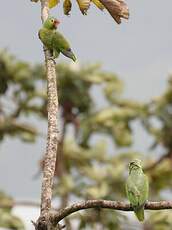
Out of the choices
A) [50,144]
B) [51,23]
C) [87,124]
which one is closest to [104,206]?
[50,144]

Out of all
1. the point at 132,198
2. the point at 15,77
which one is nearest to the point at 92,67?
the point at 15,77

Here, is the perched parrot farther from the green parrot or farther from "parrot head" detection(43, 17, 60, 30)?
the green parrot

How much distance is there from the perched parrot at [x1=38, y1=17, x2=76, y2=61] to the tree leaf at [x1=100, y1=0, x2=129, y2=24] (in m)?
0.24

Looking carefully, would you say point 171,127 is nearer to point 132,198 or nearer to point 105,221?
point 105,221

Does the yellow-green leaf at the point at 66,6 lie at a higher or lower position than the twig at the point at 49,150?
higher

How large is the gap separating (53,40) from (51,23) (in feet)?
0.24

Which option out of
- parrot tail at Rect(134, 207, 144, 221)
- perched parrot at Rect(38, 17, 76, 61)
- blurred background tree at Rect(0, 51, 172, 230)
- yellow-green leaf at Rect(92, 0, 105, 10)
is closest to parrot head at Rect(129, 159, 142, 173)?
parrot tail at Rect(134, 207, 144, 221)

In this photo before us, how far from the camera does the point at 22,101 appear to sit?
1016cm

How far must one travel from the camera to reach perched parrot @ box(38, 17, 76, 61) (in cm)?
263

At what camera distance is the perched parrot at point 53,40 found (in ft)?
8.64

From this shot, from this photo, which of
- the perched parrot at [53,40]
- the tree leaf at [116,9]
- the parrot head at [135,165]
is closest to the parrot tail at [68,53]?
the perched parrot at [53,40]

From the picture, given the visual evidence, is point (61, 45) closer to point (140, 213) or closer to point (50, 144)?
point (50, 144)

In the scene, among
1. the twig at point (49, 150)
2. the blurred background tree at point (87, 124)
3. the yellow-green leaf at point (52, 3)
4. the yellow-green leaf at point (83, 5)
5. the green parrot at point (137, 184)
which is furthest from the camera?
the blurred background tree at point (87, 124)

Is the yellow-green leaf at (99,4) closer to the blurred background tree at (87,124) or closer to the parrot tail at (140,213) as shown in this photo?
the parrot tail at (140,213)
